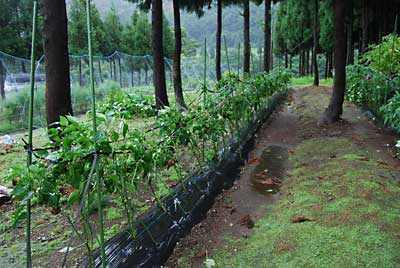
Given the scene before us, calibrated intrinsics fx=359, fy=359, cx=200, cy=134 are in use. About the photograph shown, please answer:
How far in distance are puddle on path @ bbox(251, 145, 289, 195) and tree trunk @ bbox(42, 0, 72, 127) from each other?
8.03 ft

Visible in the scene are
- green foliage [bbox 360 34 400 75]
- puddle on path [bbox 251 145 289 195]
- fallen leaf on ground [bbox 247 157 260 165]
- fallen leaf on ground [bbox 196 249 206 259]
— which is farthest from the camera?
green foliage [bbox 360 34 400 75]

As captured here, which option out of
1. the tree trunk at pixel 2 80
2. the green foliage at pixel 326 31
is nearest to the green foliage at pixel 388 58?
the tree trunk at pixel 2 80

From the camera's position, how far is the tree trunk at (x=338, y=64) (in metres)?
6.46

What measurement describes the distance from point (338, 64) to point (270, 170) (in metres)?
2.96

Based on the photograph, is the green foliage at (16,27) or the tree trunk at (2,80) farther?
the green foliage at (16,27)

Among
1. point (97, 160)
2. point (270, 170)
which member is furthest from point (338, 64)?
point (97, 160)

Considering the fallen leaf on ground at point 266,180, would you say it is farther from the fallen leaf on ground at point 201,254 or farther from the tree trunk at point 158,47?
the tree trunk at point 158,47

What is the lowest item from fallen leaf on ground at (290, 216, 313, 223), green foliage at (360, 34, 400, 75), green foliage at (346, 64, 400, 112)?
fallen leaf on ground at (290, 216, 313, 223)

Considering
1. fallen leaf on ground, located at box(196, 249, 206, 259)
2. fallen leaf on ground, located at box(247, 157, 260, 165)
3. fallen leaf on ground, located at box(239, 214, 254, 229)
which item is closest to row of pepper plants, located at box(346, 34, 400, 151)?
fallen leaf on ground, located at box(247, 157, 260, 165)

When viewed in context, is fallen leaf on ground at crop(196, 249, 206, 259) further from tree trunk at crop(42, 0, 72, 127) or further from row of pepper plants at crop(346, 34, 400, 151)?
row of pepper plants at crop(346, 34, 400, 151)

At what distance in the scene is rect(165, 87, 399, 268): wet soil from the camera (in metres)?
2.86

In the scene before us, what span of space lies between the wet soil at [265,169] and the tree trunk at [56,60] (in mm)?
2161

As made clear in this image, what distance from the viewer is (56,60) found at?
4141mm

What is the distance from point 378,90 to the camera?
6578 millimetres
